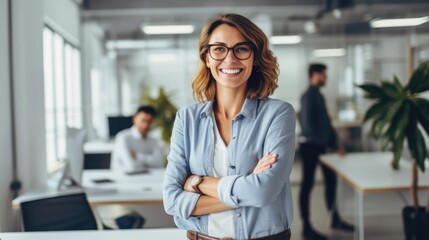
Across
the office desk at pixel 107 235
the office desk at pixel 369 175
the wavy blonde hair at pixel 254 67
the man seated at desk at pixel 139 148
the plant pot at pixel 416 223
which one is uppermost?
the wavy blonde hair at pixel 254 67

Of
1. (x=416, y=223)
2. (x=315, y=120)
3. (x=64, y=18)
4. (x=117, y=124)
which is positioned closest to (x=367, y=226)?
(x=315, y=120)

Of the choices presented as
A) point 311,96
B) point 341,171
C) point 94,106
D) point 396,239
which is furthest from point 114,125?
point 396,239

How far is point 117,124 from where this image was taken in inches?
276

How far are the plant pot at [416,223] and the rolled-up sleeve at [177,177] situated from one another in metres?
2.68

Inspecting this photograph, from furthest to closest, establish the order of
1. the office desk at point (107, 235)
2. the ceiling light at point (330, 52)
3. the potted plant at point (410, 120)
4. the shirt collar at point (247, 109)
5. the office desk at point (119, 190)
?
1. the ceiling light at point (330, 52)
2. the potted plant at point (410, 120)
3. the office desk at point (119, 190)
4. the office desk at point (107, 235)
5. the shirt collar at point (247, 109)

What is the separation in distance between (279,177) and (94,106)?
6.96 m

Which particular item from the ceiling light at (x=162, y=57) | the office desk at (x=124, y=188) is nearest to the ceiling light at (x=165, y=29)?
the ceiling light at (x=162, y=57)

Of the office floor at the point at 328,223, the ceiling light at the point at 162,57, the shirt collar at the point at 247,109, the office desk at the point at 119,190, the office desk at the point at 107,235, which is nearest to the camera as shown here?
the shirt collar at the point at 247,109

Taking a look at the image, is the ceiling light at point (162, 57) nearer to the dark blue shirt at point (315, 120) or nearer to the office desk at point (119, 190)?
the dark blue shirt at point (315, 120)

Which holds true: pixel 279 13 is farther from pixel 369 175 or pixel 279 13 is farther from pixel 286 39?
pixel 369 175

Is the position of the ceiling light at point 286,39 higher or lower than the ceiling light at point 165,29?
lower

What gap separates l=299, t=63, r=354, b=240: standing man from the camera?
5.84 metres

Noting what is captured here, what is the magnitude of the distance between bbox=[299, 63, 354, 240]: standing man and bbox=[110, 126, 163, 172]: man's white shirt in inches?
65.7

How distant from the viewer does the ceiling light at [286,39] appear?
8.66 m
